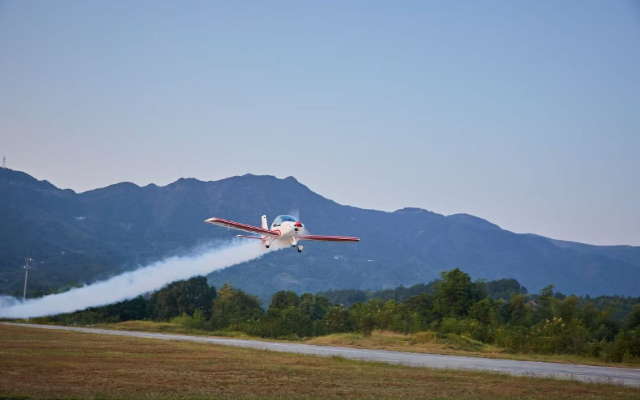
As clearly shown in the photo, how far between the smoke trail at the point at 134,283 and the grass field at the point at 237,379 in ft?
44.4

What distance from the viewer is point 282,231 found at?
44625 millimetres

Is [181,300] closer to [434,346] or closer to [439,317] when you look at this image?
[439,317]

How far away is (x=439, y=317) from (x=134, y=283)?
3450 cm

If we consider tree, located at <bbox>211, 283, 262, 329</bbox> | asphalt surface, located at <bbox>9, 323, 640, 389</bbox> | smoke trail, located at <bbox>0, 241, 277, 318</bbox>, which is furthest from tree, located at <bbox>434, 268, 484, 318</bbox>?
asphalt surface, located at <bbox>9, 323, 640, 389</bbox>

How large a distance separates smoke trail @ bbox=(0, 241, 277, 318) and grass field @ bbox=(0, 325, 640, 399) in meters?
13.5

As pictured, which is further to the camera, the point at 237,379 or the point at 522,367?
the point at 522,367

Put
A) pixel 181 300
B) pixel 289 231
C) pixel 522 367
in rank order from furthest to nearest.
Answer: pixel 181 300 < pixel 289 231 < pixel 522 367

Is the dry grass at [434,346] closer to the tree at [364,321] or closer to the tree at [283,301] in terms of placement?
the tree at [364,321]

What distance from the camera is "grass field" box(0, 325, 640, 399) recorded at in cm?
2573

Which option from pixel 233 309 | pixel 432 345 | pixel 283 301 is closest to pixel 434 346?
pixel 432 345

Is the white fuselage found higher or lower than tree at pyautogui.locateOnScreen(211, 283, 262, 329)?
higher

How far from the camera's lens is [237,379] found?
30.7 meters

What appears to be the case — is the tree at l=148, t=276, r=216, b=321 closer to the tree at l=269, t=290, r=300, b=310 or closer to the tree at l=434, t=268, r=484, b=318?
the tree at l=269, t=290, r=300, b=310

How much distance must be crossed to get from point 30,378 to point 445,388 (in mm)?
17593
